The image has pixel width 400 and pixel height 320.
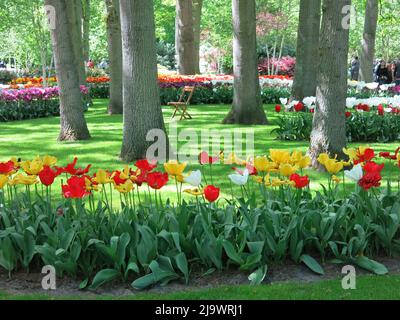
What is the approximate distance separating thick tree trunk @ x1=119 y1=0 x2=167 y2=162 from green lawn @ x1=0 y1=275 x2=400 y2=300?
5.95 m

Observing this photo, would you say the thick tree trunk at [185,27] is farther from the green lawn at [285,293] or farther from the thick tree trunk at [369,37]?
the green lawn at [285,293]

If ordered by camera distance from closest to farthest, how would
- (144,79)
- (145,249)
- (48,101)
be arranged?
(145,249), (144,79), (48,101)

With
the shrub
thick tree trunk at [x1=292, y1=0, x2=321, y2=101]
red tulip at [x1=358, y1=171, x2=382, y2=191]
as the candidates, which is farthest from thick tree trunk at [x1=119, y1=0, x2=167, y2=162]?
the shrub

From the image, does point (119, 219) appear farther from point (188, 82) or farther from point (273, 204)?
point (188, 82)

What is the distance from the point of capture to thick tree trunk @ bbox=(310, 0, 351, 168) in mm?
8875

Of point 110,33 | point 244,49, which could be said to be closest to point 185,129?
point 244,49

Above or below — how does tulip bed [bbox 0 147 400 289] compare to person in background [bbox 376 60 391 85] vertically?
below

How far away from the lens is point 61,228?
4.88 m

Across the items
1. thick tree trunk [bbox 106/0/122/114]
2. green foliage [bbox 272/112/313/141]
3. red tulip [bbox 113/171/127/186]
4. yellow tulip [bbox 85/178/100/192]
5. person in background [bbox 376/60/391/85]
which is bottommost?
green foliage [bbox 272/112/313/141]

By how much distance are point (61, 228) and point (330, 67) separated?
5364 millimetres

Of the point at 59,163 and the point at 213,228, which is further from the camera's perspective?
the point at 59,163

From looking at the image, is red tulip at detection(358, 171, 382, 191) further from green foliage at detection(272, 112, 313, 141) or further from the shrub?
the shrub

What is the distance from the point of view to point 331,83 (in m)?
9.03

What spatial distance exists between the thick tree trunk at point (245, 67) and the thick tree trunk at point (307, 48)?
10.2 feet
